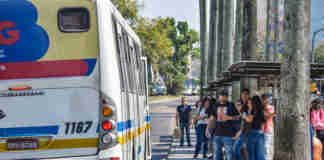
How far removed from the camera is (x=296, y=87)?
8.85 m

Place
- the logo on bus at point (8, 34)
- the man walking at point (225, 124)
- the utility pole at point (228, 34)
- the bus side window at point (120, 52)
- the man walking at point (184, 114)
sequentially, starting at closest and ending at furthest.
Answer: the logo on bus at point (8, 34), the bus side window at point (120, 52), the man walking at point (225, 124), the man walking at point (184, 114), the utility pole at point (228, 34)

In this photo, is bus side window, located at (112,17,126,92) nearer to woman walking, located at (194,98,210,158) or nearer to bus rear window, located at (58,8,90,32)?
bus rear window, located at (58,8,90,32)

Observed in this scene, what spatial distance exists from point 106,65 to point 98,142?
96cm

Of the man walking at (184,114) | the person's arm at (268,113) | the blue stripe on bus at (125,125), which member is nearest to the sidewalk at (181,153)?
the man walking at (184,114)

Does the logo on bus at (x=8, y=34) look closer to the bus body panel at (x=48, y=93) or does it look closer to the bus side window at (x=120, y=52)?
the bus body panel at (x=48, y=93)

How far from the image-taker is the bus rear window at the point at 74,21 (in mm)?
6953

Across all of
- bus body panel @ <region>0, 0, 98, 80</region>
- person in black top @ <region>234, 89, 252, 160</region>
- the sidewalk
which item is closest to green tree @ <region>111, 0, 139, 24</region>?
the sidewalk

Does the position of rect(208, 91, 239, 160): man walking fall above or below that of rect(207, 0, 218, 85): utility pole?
below

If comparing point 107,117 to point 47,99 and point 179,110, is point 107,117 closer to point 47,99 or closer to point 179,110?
point 47,99

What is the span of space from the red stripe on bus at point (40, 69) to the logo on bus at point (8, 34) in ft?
0.93

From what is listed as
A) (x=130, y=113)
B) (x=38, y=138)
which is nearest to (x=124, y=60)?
(x=130, y=113)

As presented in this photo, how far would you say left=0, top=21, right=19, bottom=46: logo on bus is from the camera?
688 cm

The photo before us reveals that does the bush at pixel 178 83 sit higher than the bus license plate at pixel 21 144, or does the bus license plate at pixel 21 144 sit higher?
the bus license plate at pixel 21 144

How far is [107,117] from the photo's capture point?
6.83 m
